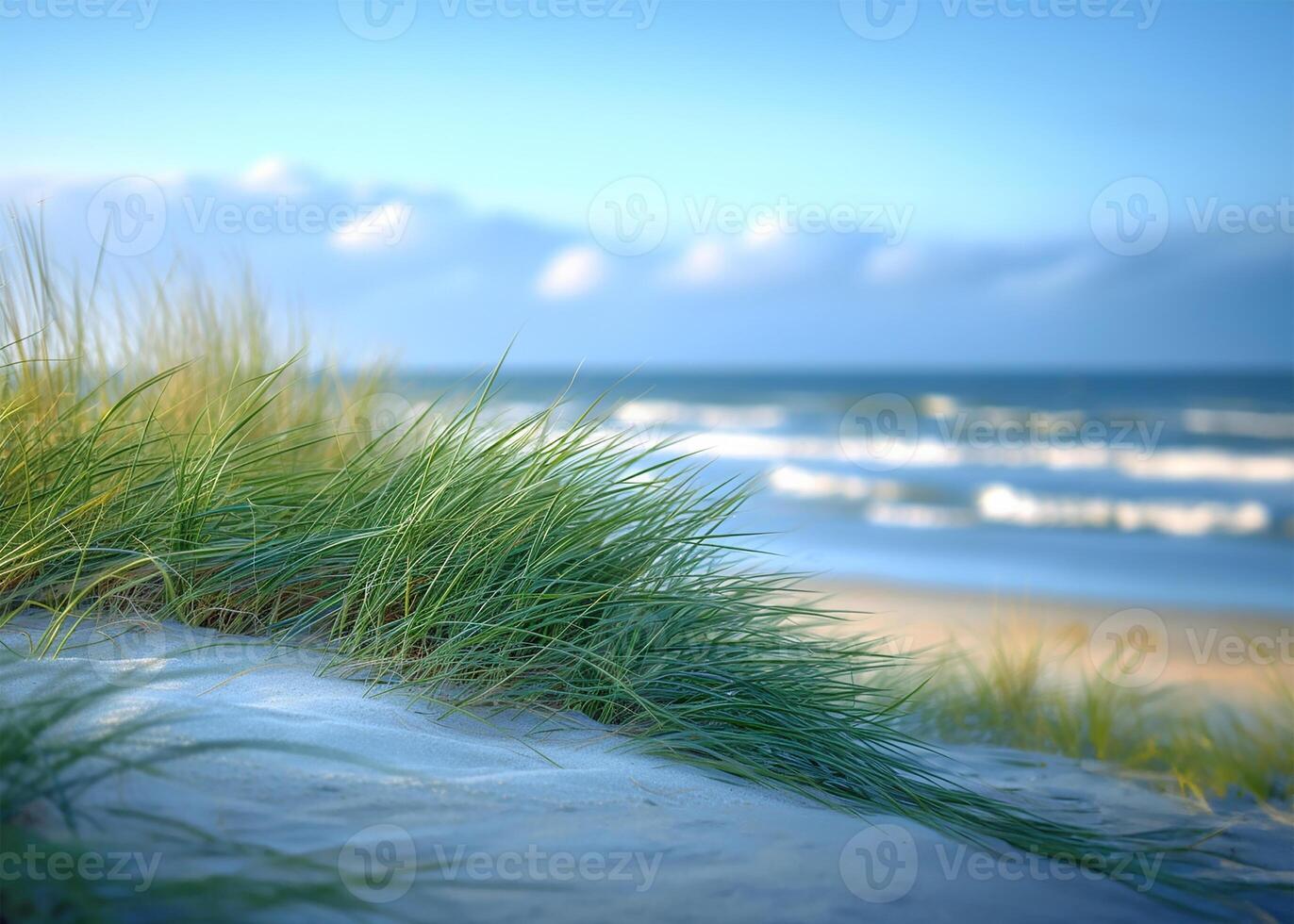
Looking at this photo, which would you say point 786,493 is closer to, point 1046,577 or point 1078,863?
point 1046,577

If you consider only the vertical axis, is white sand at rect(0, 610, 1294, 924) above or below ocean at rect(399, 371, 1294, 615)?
below

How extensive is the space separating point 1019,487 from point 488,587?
47.2 feet

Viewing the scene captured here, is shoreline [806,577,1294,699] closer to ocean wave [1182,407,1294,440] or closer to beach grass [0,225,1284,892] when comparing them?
beach grass [0,225,1284,892]

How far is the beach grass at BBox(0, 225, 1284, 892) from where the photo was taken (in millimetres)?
2227

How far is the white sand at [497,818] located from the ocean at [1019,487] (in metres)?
0.80

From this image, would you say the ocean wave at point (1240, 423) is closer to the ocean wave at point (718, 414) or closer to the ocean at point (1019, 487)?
the ocean at point (1019, 487)

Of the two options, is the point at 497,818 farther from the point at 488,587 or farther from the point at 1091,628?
the point at 1091,628

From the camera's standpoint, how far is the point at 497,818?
5.65 feet

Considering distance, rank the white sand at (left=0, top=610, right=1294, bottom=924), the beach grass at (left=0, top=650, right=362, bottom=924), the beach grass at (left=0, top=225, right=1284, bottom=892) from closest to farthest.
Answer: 1. the beach grass at (left=0, top=650, right=362, bottom=924)
2. the white sand at (left=0, top=610, right=1294, bottom=924)
3. the beach grass at (left=0, top=225, right=1284, bottom=892)

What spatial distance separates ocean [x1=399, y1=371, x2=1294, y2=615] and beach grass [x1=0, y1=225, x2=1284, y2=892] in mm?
293

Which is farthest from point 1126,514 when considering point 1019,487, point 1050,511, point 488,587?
point 488,587

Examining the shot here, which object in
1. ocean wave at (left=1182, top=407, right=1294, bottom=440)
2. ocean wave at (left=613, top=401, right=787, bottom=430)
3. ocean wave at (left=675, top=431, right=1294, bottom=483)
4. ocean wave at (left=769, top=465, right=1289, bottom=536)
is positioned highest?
ocean wave at (left=1182, top=407, right=1294, bottom=440)

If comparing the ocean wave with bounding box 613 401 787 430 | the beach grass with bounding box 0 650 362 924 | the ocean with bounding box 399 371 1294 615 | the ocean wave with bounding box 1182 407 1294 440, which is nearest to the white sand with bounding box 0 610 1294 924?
the beach grass with bounding box 0 650 362 924

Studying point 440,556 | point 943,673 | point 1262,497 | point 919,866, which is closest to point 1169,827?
point 919,866
